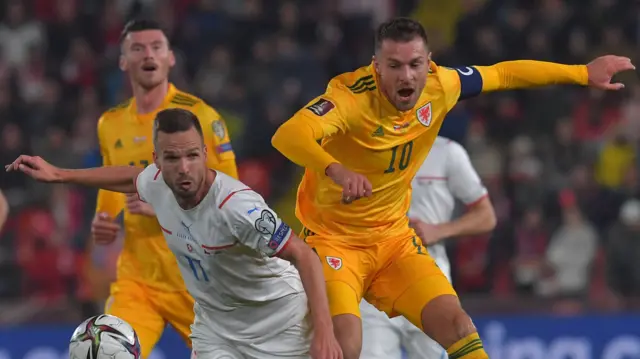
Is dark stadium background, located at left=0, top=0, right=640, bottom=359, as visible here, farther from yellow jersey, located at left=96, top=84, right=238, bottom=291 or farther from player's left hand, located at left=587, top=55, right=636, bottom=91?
player's left hand, located at left=587, top=55, right=636, bottom=91

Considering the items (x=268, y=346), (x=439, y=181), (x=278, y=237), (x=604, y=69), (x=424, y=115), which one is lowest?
(x=268, y=346)

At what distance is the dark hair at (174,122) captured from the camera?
5914 mm

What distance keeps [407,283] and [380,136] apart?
78cm

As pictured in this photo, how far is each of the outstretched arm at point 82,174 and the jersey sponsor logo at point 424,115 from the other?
150 centimetres

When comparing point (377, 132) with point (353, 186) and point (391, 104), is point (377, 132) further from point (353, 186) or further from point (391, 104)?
point (353, 186)

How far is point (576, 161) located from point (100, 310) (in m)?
5.12

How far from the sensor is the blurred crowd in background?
38.2 feet

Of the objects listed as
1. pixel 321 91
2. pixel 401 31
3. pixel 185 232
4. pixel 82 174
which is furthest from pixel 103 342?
pixel 321 91

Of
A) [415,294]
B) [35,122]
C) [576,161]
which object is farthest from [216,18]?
[415,294]

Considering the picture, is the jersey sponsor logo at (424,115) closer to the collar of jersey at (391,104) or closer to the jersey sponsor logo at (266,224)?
the collar of jersey at (391,104)

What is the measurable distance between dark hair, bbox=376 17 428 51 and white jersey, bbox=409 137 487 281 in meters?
1.75

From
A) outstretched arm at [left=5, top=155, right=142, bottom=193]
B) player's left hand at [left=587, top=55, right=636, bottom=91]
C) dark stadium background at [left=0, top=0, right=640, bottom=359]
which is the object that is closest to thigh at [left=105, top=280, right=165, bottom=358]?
outstretched arm at [left=5, top=155, right=142, bottom=193]

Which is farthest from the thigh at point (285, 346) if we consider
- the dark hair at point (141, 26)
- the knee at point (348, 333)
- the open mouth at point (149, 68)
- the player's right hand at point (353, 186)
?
the dark hair at point (141, 26)

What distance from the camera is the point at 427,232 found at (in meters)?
7.77
